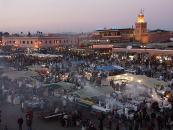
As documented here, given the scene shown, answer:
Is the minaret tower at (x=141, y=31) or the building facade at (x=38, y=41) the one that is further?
the building facade at (x=38, y=41)

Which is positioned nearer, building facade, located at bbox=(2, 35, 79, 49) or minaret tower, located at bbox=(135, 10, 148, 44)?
minaret tower, located at bbox=(135, 10, 148, 44)

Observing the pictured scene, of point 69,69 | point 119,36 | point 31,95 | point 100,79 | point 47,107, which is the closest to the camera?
point 47,107

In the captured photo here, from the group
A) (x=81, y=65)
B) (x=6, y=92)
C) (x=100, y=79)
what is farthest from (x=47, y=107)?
(x=81, y=65)

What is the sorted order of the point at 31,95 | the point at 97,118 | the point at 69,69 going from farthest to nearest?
the point at 69,69 < the point at 31,95 < the point at 97,118

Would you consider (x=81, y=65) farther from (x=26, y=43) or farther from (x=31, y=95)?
(x=26, y=43)

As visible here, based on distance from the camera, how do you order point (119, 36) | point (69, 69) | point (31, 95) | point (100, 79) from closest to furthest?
point (31, 95) < point (100, 79) < point (69, 69) < point (119, 36)

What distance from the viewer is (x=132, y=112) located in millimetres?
14914

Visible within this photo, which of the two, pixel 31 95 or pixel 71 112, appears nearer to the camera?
pixel 71 112

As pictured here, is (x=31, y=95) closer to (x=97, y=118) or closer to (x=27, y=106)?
(x=27, y=106)

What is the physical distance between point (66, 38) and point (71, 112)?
55.0 metres

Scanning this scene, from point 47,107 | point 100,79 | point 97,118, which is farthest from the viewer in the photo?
point 100,79

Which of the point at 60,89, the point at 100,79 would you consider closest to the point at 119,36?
the point at 100,79

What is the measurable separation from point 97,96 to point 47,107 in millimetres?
2190

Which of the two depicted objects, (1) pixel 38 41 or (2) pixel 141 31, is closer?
(2) pixel 141 31
